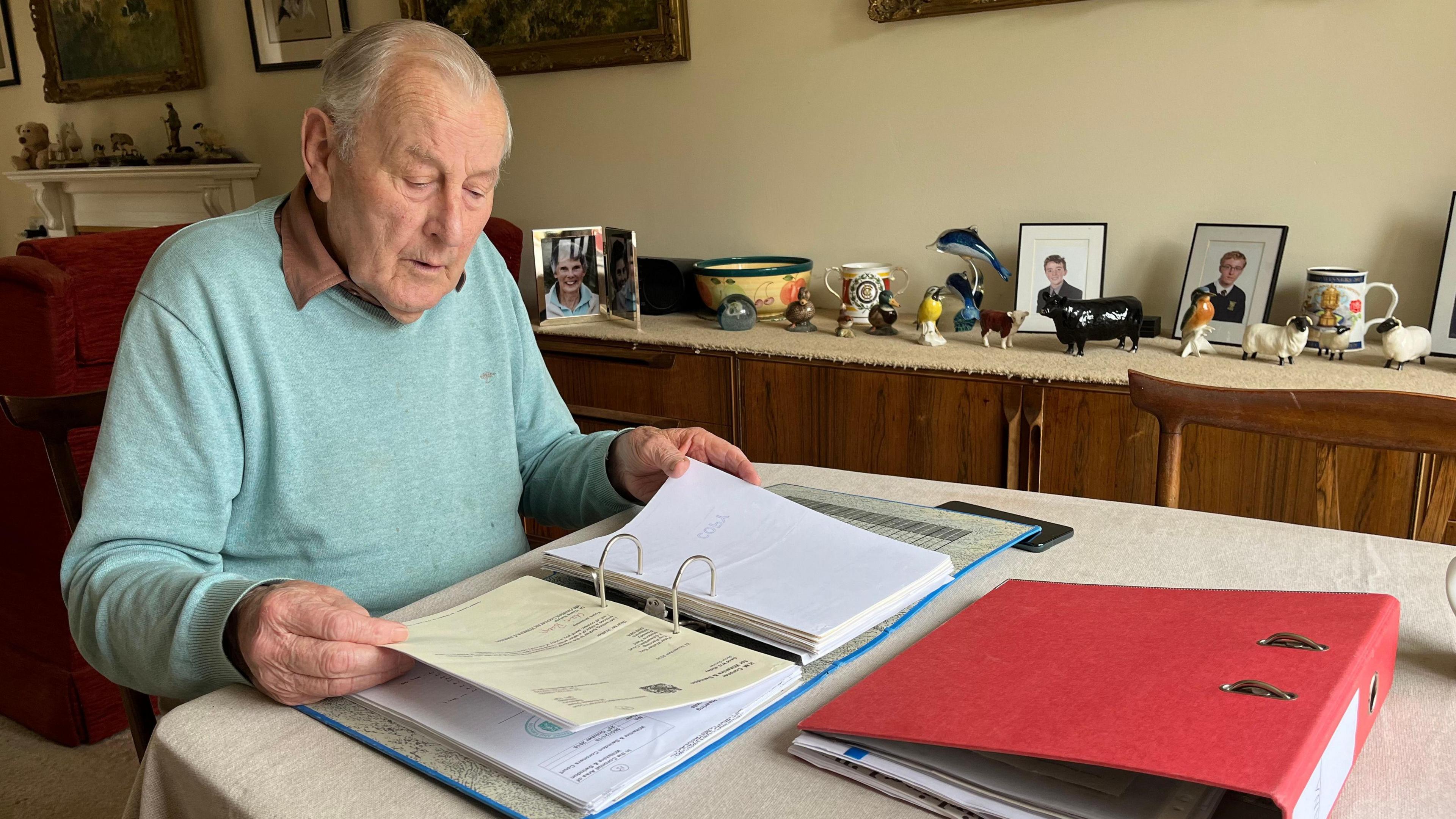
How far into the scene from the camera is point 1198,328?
191 cm

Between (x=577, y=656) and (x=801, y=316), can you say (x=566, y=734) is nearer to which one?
(x=577, y=656)

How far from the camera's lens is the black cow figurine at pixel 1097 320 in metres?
1.96

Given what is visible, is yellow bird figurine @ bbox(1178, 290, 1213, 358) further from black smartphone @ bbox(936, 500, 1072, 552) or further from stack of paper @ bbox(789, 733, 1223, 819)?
stack of paper @ bbox(789, 733, 1223, 819)

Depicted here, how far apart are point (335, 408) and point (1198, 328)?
61.2 inches

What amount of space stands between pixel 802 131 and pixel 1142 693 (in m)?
2.17

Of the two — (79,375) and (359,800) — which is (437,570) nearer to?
(359,800)

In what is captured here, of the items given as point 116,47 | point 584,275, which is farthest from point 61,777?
point 116,47

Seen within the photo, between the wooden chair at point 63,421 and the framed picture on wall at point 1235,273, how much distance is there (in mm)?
1842

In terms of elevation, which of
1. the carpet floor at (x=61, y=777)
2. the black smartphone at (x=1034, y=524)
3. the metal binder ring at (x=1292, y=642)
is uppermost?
the metal binder ring at (x=1292, y=642)

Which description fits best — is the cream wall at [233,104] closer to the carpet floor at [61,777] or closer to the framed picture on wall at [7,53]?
the framed picture on wall at [7,53]

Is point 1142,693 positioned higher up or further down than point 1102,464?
higher up

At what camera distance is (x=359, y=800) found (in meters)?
0.62

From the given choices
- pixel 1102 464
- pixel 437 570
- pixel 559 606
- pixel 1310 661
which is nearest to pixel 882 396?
pixel 1102 464

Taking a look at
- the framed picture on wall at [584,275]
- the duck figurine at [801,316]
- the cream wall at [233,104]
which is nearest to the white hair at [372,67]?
the duck figurine at [801,316]
